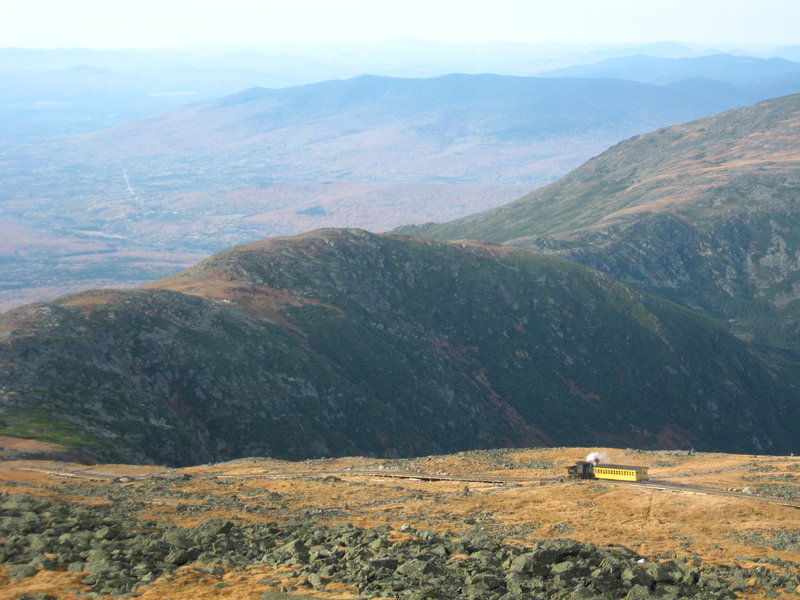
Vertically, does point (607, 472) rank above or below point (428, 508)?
below

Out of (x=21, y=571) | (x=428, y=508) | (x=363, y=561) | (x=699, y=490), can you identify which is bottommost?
(x=699, y=490)

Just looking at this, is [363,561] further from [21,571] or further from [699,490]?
[699,490]

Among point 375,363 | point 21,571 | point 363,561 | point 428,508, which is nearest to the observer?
point 21,571

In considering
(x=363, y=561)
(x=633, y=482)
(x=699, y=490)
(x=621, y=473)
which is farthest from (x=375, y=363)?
(x=363, y=561)

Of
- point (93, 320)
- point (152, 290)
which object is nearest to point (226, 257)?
point (152, 290)

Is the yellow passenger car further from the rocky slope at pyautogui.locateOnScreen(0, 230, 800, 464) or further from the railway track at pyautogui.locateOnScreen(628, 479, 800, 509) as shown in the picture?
the rocky slope at pyautogui.locateOnScreen(0, 230, 800, 464)

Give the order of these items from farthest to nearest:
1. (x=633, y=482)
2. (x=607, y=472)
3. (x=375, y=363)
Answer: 1. (x=375, y=363)
2. (x=607, y=472)
3. (x=633, y=482)

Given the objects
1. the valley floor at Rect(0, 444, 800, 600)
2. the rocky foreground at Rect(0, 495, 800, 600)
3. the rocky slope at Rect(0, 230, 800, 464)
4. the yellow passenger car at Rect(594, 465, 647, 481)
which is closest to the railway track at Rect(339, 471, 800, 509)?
the valley floor at Rect(0, 444, 800, 600)
